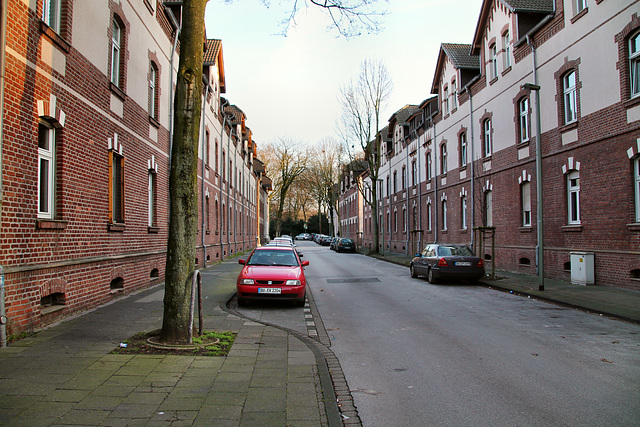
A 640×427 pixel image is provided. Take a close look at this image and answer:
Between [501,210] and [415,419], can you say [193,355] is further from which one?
[501,210]

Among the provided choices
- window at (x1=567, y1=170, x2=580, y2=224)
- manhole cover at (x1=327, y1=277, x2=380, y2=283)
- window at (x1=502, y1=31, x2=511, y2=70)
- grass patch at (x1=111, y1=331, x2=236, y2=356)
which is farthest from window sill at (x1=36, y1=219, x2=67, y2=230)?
window at (x1=502, y1=31, x2=511, y2=70)

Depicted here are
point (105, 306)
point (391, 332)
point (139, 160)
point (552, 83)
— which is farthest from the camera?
point (552, 83)

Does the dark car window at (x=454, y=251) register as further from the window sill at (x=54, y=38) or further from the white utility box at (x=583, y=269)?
the window sill at (x=54, y=38)

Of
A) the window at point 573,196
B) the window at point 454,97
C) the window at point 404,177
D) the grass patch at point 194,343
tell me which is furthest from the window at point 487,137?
the grass patch at point 194,343

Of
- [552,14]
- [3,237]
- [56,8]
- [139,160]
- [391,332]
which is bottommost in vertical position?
[391,332]

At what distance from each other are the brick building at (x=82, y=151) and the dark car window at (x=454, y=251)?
9924 mm

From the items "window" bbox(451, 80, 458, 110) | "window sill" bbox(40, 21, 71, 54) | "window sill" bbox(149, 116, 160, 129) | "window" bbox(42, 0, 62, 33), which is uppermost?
"window" bbox(451, 80, 458, 110)

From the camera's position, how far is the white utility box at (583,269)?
15.0m

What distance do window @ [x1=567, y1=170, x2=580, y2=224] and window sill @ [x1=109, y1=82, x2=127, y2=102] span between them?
47.1 ft

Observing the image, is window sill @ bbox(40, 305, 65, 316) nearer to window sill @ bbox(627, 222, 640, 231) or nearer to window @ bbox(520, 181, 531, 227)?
window sill @ bbox(627, 222, 640, 231)

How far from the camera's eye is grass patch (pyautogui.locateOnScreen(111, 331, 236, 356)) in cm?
647

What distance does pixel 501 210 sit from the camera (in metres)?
21.8

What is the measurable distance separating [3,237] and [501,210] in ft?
64.2

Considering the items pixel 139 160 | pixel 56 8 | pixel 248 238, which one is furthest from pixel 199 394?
pixel 248 238
